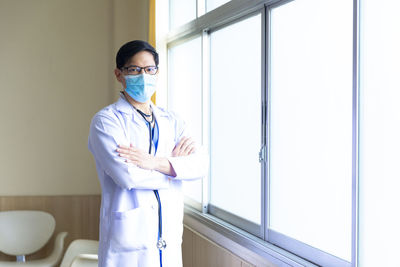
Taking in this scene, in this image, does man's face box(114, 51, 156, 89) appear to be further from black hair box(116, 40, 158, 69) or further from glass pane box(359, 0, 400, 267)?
glass pane box(359, 0, 400, 267)

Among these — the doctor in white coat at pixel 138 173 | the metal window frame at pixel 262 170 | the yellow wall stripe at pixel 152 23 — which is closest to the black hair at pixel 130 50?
the doctor in white coat at pixel 138 173

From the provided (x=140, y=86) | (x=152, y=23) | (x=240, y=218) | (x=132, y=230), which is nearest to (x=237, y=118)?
(x=240, y=218)

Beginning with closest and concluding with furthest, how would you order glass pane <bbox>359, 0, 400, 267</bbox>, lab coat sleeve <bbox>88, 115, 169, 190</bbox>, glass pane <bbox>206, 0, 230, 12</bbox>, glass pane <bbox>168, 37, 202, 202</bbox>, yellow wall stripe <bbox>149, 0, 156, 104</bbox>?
glass pane <bbox>359, 0, 400, 267</bbox>
lab coat sleeve <bbox>88, 115, 169, 190</bbox>
glass pane <bbox>206, 0, 230, 12</bbox>
glass pane <bbox>168, 37, 202, 202</bbox>
yellow wall stripe <bbox>149, 0, 156, 104</bbox>

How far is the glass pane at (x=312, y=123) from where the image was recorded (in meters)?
1.93

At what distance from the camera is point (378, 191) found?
5.61ft

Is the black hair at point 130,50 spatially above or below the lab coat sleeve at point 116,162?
above

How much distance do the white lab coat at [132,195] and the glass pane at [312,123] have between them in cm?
48

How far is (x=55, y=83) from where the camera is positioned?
4426mm

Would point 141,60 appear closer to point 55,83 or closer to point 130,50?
point 130,50

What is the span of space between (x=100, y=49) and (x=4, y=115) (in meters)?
1.06

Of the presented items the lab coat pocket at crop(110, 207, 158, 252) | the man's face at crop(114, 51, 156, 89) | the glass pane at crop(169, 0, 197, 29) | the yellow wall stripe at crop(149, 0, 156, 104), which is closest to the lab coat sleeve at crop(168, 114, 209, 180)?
the lab coat pocket at crop(110, 207, 158, 252)

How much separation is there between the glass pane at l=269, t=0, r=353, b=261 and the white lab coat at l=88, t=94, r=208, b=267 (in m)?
0.48

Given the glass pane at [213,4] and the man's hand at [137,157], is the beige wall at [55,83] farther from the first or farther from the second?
the man's hand at [137,157]

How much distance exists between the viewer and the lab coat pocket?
2070 millimetres
